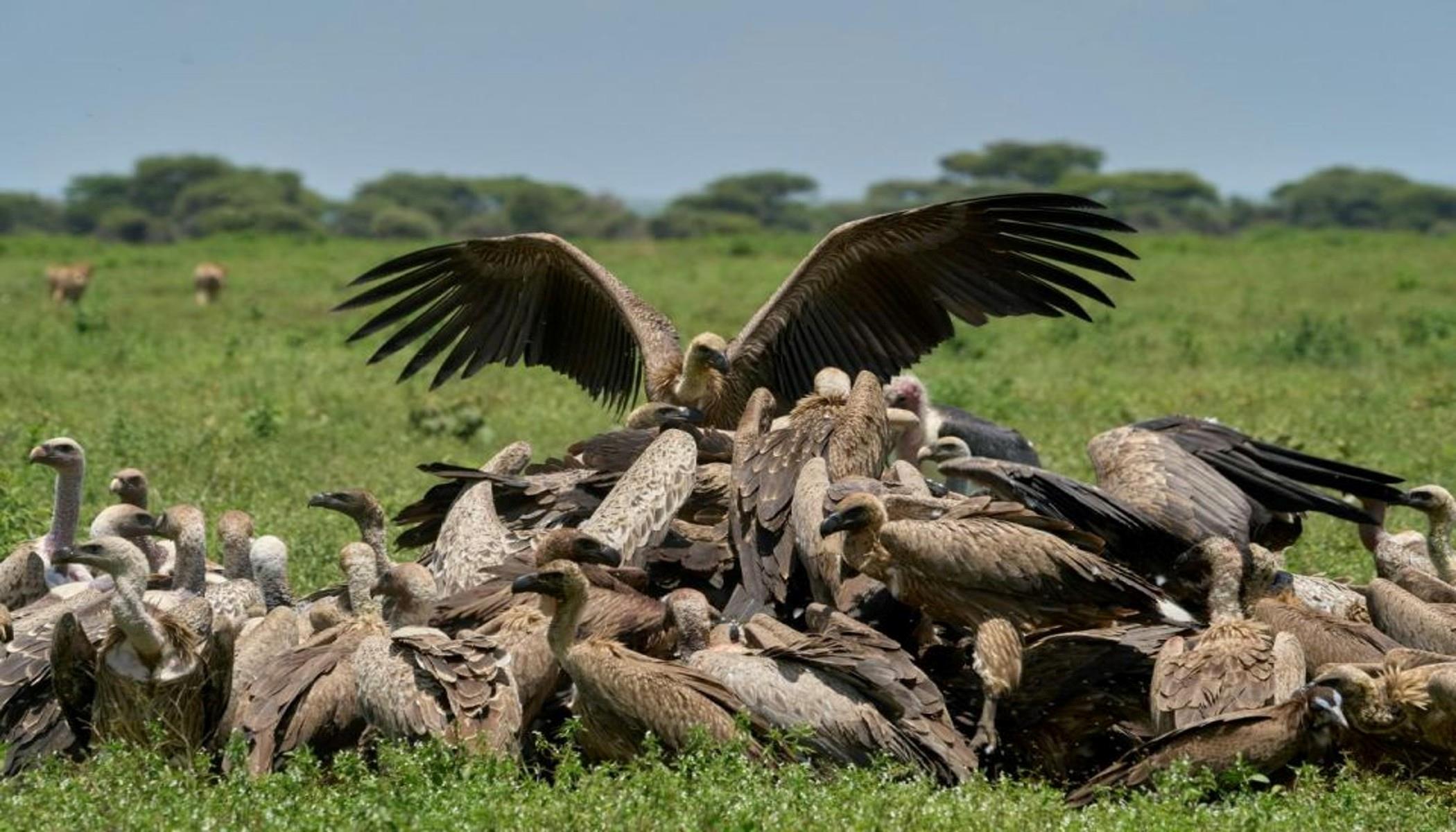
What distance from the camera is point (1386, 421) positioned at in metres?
13.4

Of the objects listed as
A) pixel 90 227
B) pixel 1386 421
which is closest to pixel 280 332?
pixel 1386 421

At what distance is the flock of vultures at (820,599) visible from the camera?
228 inches

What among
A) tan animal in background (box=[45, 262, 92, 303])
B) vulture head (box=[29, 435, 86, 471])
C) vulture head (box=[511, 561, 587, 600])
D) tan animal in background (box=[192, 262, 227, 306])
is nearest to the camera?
vulture head (box=[511, 561, 587, 600])

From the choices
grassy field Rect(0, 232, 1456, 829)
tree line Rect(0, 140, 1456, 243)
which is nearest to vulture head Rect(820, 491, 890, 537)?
grassy field Rect(0, 232, 1456, 829)

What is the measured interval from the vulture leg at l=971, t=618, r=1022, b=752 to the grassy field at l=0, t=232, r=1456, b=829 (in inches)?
14.2

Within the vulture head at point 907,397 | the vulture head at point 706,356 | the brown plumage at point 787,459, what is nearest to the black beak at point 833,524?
the brown plumage at point 787,459

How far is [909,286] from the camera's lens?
8781 mm

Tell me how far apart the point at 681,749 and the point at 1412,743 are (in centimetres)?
199

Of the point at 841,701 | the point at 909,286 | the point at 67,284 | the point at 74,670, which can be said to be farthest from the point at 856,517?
the point at 67,284

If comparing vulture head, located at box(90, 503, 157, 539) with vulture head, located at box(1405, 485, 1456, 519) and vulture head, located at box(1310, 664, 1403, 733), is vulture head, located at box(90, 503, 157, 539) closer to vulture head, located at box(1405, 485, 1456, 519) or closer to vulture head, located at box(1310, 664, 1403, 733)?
vulture head, located at box(1310, 664, 1403, 733)

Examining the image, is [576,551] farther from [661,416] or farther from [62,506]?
[62,506]

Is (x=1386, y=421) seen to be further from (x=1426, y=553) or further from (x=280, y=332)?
(x=280, y=332)

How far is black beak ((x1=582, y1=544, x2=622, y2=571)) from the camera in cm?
639

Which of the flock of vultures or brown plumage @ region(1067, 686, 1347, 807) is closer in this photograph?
brown plumage @ region(1067, 686, 1347, 807)
